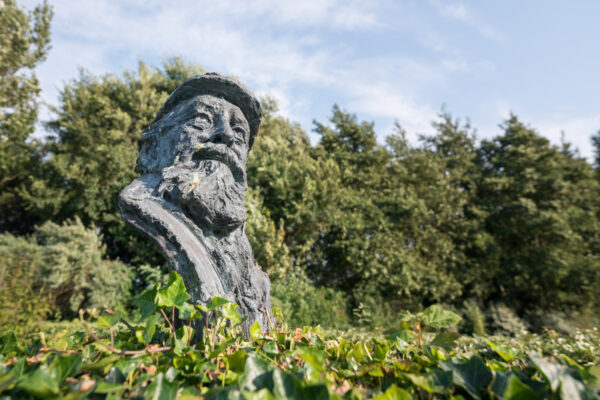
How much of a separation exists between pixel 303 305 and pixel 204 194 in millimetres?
5276

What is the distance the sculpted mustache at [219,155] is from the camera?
2109mm

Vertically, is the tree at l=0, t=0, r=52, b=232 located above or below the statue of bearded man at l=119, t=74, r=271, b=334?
above

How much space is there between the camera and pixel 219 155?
2141 millimetres

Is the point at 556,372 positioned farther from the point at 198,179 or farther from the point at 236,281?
the point at 198,179

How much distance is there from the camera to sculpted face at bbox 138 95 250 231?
75.1 inches

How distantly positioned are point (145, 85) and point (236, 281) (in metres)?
10.9

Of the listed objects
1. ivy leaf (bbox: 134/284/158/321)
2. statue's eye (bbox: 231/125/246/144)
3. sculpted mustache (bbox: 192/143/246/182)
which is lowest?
ivy leaf (bbox: 134/284/158/321)

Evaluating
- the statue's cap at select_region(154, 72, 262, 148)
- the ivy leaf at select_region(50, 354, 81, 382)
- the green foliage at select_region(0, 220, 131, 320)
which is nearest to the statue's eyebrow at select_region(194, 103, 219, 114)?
the statue's cap at select_region(154, 72, 262, 148)

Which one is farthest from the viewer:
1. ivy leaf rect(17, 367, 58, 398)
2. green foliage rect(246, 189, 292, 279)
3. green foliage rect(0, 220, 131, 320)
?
green foliage rect(246, 189, 292, 279)

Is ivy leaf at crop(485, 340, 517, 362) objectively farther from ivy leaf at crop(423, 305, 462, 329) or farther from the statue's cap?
the statue's cap

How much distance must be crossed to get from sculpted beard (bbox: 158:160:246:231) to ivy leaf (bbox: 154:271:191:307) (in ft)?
2.80

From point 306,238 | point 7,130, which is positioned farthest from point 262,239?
point 7,130

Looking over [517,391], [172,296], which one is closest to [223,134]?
[172,296]

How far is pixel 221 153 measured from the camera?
2.14 m
